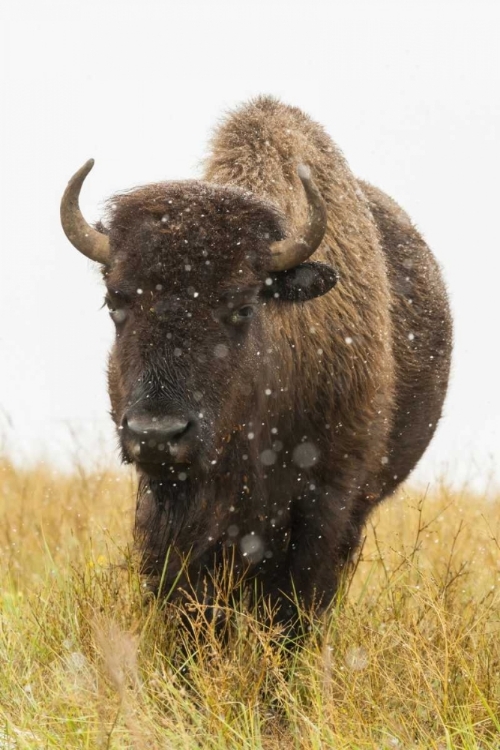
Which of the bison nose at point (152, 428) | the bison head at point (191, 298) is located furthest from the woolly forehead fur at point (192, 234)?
the bison nose at point (152, 428)

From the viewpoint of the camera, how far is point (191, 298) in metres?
4.49

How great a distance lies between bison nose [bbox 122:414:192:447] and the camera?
4137 mm

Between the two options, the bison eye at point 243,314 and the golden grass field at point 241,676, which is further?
the bison eye at point 243,314

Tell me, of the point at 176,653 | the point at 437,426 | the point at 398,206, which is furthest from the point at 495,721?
the point at 398,206

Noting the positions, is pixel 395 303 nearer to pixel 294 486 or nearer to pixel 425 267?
pixel 425 267

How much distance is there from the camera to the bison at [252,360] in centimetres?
449

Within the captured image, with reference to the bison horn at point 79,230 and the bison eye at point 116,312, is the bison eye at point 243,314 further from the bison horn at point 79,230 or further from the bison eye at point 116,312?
the bison horn at point 79,230

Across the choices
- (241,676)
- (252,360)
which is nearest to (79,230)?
(252,360)

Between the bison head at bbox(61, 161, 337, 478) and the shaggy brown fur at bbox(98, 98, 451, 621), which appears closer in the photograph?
the bison head at bbox(61, 161, 337, 478)

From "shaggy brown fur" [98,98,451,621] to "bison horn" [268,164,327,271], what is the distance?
7cm

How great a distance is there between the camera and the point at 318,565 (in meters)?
5.25

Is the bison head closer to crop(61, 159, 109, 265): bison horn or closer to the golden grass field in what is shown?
crop(61, 159, 109, 265): bison horn

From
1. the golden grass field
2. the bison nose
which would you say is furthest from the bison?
the golden grass field

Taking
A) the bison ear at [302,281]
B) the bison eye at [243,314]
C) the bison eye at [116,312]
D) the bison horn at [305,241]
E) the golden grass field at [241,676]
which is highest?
the bison horn at [305,241]
